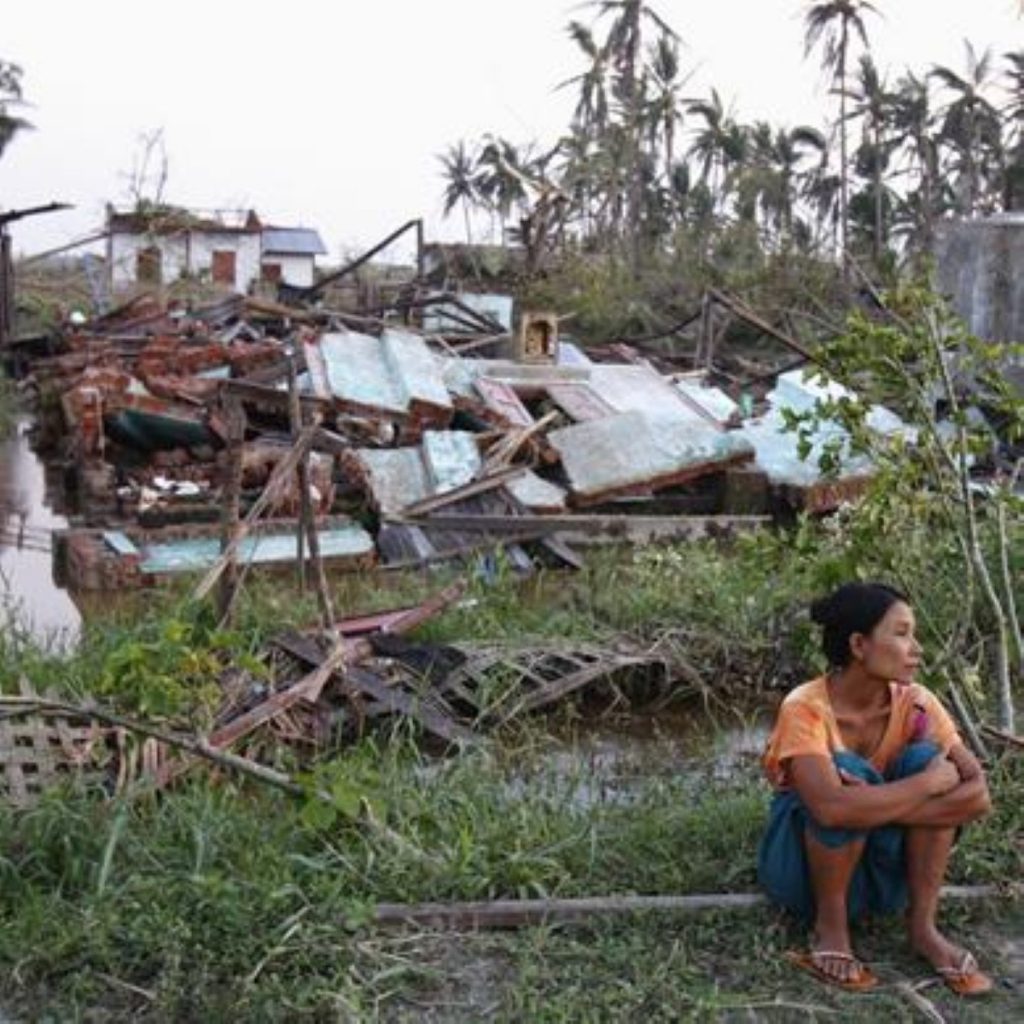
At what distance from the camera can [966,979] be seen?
3.30 meters

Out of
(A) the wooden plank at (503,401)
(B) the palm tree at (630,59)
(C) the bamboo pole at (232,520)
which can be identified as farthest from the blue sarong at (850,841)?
(B) the palm tree at (630,59)

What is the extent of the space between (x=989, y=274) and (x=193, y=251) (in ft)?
104

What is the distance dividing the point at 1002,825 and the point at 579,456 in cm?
743

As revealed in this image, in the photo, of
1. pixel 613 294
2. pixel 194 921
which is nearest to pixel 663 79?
pixel 613 294

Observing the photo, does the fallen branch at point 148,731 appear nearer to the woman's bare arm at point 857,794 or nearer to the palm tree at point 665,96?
the woman's bare arm at point 857,794

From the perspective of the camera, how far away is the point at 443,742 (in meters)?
5.93

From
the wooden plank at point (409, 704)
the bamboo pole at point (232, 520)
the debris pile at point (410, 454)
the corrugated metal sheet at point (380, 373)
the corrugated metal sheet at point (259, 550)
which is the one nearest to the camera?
the bamboo pole at point (232, 520)

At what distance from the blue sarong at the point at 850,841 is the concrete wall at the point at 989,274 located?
9833 millimetres

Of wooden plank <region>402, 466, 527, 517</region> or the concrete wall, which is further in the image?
the concrete wall

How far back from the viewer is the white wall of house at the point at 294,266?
44969 millimetres

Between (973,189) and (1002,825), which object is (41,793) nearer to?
(1002,825)

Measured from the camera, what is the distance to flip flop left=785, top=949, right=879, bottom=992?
10.8 feet

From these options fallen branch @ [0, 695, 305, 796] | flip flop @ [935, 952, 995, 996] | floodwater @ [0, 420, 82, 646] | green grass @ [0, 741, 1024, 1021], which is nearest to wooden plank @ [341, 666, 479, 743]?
green grass @ [0, 741, 1024, 1021]

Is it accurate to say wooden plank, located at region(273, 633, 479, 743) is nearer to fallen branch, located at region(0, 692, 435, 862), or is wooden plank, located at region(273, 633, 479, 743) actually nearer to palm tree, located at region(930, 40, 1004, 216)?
fallen branch, located at region(0, 692, 435, 862)
